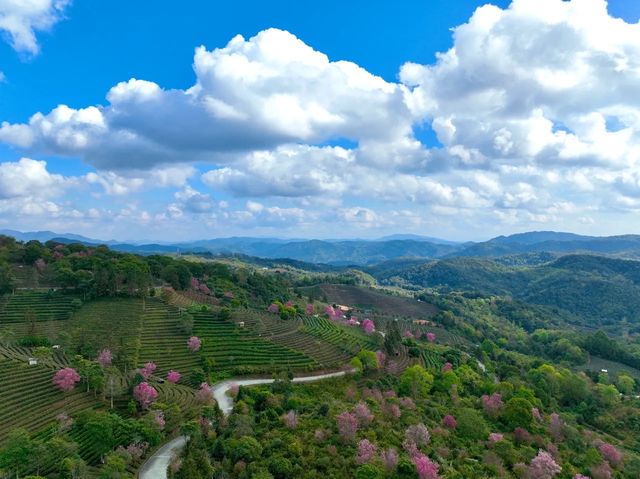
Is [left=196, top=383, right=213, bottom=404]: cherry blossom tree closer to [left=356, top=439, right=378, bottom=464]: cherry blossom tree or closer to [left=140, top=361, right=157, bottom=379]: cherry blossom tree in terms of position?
[left=140, top=361, right=157, bottom=379]: cherry blossom tree

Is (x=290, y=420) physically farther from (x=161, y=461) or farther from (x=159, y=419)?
(x=159, y=419)

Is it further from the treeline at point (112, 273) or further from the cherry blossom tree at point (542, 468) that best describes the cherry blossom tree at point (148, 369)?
the cherry blossom tree at point (542, 468)

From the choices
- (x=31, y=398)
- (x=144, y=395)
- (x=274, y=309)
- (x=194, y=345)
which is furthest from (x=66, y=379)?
(x=274, y=309)

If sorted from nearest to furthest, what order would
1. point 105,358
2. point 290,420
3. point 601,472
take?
point 290,420 → point 601,472 → point 105,358

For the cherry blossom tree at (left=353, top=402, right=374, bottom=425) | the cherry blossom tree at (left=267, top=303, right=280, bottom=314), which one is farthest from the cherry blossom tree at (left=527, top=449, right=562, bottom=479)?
the cherry blossom tree at (left=267, top=303, right=280, bottom=314)

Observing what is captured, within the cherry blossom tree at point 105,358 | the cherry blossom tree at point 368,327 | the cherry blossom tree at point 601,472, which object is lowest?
the cherry blossom tree at point 601,472

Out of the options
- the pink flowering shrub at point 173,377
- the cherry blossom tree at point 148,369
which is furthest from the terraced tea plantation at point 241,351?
the cherry blossom tree at point 148,369
